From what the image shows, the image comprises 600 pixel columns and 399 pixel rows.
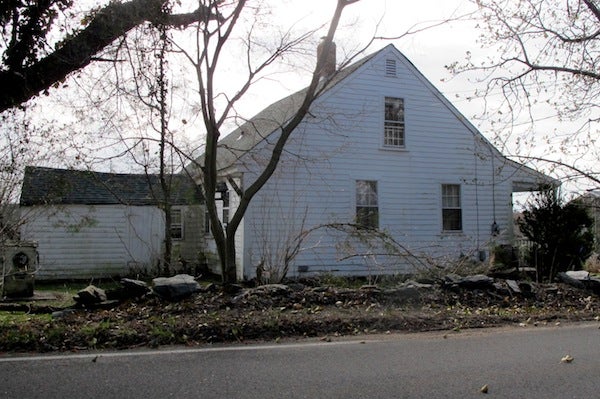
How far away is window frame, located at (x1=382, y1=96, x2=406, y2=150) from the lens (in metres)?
17.7

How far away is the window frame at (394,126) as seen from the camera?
17.7 metres

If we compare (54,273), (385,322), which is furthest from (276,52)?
(54,273)

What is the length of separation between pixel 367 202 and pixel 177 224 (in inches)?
284

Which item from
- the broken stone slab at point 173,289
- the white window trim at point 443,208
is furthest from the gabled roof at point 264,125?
the broken stone slab at point 173,289

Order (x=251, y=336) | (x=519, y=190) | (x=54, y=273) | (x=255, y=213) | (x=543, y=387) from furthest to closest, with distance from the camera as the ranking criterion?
(x=519, y=190)
(x=54, y=273)
(x=255, y=213)
(x=251, y=336)
(x=543, y=387)

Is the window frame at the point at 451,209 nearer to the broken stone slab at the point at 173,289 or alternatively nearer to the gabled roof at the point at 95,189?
the gabled roof at the point at 95,189

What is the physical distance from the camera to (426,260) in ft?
38.5

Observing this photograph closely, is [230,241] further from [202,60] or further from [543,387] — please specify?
[543,387]

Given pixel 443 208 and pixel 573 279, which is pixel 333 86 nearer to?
pixel 443 208

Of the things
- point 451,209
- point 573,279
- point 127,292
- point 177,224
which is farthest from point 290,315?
point 177,224

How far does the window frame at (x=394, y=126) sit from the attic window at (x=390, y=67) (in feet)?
2.62

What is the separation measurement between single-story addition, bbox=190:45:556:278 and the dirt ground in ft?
17.6

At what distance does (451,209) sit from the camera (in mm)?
18359

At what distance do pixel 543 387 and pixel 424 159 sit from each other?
529 inches
